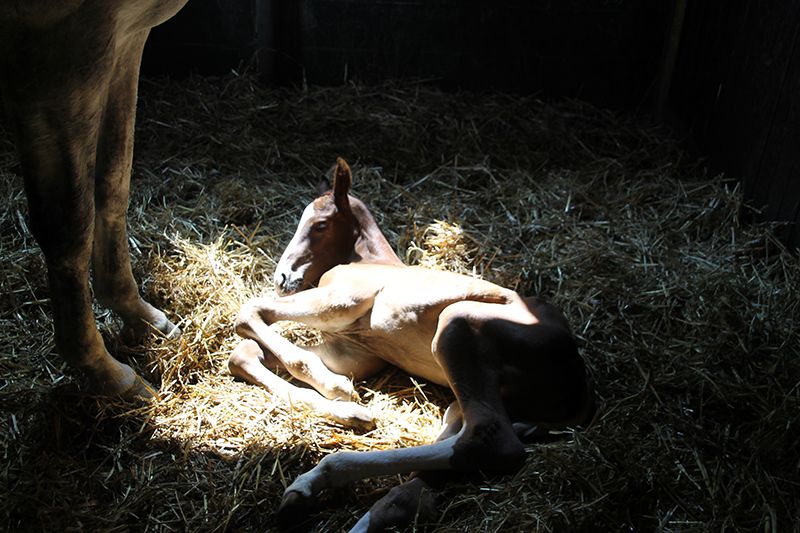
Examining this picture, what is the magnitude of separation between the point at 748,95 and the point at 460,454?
342 cm

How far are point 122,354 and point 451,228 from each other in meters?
1.93

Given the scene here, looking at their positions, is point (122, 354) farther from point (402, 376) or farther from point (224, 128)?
point (224, 128)

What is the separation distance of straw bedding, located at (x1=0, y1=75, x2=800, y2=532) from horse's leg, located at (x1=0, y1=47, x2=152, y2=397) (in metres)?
0.28

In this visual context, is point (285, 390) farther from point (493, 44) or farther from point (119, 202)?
point (493, 44)

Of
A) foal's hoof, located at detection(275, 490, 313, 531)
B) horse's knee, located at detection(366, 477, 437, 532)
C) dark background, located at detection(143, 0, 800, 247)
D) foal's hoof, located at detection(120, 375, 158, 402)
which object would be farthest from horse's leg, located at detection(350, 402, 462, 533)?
dark background, located at detection(143, 0, 800, 247)

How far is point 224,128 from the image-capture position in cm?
545

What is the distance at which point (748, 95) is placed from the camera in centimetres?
471

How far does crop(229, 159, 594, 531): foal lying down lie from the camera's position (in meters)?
2.62

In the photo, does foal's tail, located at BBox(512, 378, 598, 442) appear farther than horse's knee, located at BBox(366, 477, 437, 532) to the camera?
Yes

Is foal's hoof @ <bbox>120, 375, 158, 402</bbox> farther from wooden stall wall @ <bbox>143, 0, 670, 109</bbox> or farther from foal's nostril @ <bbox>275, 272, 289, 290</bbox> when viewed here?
wooden stall wall @ <bbox>143, 0, 670, 109</bbox>

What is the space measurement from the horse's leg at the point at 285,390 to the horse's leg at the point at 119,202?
382mm

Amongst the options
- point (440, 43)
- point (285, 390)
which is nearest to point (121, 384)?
point (285, 390)

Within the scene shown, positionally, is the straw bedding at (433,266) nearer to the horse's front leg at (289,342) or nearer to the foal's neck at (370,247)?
the horse's front leg at (289,342)

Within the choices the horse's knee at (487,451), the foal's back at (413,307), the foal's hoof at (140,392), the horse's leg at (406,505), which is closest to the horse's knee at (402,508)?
the horse's leg at (406,505)
